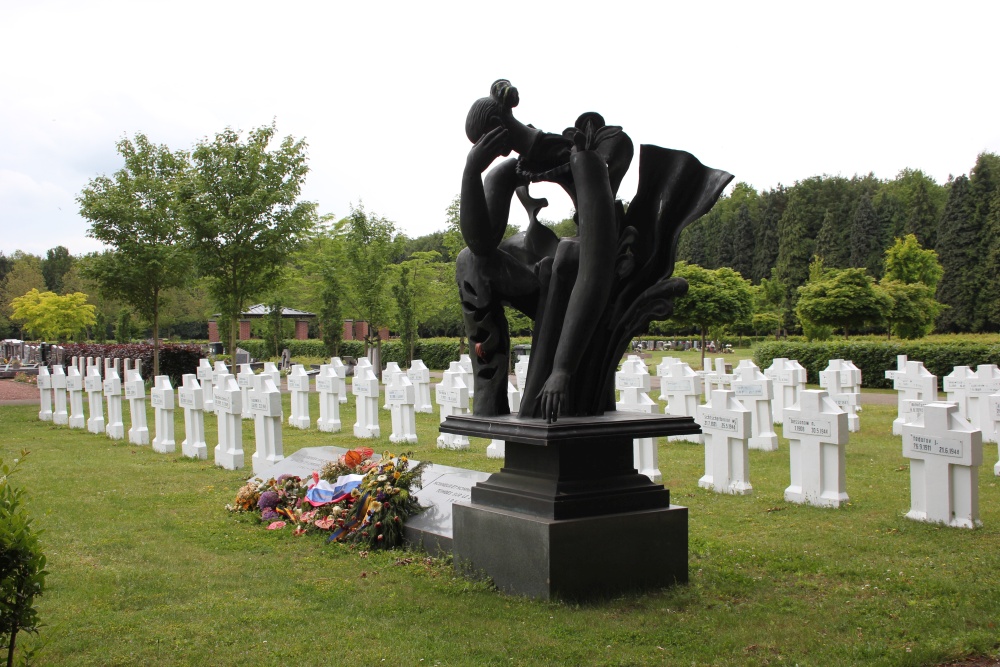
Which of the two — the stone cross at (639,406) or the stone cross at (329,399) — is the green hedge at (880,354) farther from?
the stone cross at (329,399)

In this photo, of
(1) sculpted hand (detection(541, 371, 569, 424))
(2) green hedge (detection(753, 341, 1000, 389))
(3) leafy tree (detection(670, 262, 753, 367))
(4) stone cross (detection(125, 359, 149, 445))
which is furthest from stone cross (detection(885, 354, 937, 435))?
(4) stone cross (detection(125, 359, 149, 445))

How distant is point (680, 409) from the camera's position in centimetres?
1317

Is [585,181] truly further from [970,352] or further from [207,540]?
[970,352]

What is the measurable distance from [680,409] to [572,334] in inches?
327

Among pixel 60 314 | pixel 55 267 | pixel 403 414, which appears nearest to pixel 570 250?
pixel 403 414

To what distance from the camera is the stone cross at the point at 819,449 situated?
8289mm

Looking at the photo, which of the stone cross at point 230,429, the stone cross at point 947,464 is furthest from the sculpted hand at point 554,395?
the stone cross at point 230,429

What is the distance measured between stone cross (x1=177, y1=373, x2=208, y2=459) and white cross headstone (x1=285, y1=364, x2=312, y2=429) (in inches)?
132

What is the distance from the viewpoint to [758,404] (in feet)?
42.3

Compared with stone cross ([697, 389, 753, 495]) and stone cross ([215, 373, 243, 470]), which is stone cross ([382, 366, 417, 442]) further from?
stone cross ([697, 389, 753, 495])

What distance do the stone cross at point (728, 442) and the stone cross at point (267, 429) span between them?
18.1 feet

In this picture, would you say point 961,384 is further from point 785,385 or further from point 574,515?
point 574,515

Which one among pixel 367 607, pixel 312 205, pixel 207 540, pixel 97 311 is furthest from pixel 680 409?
pixel 97 311

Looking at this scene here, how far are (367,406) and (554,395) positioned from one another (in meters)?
9.95
